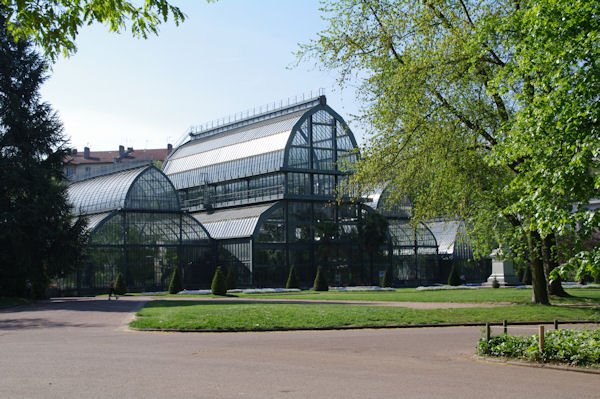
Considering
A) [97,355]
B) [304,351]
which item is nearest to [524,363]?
[304,351]

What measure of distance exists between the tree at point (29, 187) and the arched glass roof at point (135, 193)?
13.4 meters

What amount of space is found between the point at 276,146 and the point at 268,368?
51169 millimetres

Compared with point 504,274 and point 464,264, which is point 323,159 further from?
A: point 464,264

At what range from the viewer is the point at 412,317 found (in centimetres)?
2320

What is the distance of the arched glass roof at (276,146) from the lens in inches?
2459

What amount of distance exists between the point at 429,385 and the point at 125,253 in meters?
46.3

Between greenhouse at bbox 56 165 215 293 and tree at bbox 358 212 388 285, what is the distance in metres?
13.9

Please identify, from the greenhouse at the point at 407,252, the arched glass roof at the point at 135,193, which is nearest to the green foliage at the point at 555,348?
the arched glass roof at the point at 135,193

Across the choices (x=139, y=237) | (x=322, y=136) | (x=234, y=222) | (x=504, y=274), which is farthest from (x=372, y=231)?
(x=139, y=237)

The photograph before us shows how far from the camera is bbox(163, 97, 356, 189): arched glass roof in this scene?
62469 mm

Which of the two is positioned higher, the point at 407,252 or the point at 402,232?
the point at 402,232

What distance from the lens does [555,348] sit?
42.8ft

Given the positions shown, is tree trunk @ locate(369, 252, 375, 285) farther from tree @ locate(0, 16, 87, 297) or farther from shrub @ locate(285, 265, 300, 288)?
tree @ locate(0, 16, 87, 297)

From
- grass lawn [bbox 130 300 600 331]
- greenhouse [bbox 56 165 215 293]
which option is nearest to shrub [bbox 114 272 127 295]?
greenhouse [bbox 56 165 215 293]
